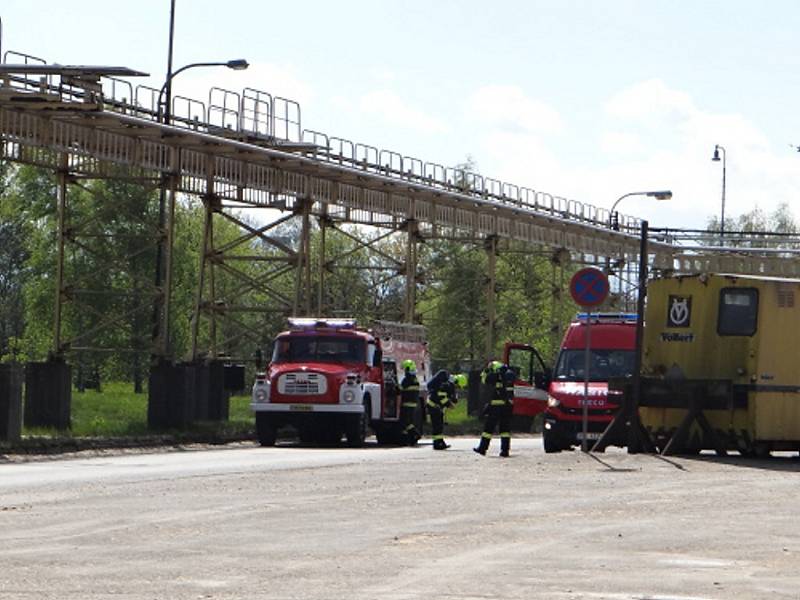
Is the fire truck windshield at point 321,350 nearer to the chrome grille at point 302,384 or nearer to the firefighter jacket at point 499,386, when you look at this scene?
the chrome grille at point 302,384

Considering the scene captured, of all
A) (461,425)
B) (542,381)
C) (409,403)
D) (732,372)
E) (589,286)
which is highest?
(589,286)

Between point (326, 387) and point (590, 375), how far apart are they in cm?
527

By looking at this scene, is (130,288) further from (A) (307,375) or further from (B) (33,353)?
(A) (307,375)

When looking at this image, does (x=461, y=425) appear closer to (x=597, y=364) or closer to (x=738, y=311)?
(x=597, y=364)

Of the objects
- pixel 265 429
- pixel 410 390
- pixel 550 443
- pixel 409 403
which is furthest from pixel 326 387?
pixel 550 443

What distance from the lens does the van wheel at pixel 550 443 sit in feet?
113

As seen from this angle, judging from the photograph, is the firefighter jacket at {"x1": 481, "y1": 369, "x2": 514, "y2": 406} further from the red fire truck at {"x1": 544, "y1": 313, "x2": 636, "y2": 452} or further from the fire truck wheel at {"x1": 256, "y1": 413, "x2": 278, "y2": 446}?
the fire truck wheel at {"x1": 256, "y1": 413, "x2": 278, "y2": 446}

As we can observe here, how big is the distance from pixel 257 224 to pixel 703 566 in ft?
379

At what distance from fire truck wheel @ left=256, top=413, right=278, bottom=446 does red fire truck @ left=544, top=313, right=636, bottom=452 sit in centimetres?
612

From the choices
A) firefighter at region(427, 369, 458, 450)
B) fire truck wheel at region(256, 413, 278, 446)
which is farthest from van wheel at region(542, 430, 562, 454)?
fire truck wheel at region(256, 413, 278, 446)

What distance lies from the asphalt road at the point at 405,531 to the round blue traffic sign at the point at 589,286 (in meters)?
2.83

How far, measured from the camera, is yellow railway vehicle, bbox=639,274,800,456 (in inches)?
1179

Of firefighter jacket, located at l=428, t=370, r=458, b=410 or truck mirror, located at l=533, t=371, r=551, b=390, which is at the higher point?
truck mirror, located at l=533, t=371, r=551, b=390

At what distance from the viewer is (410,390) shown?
3953cm
